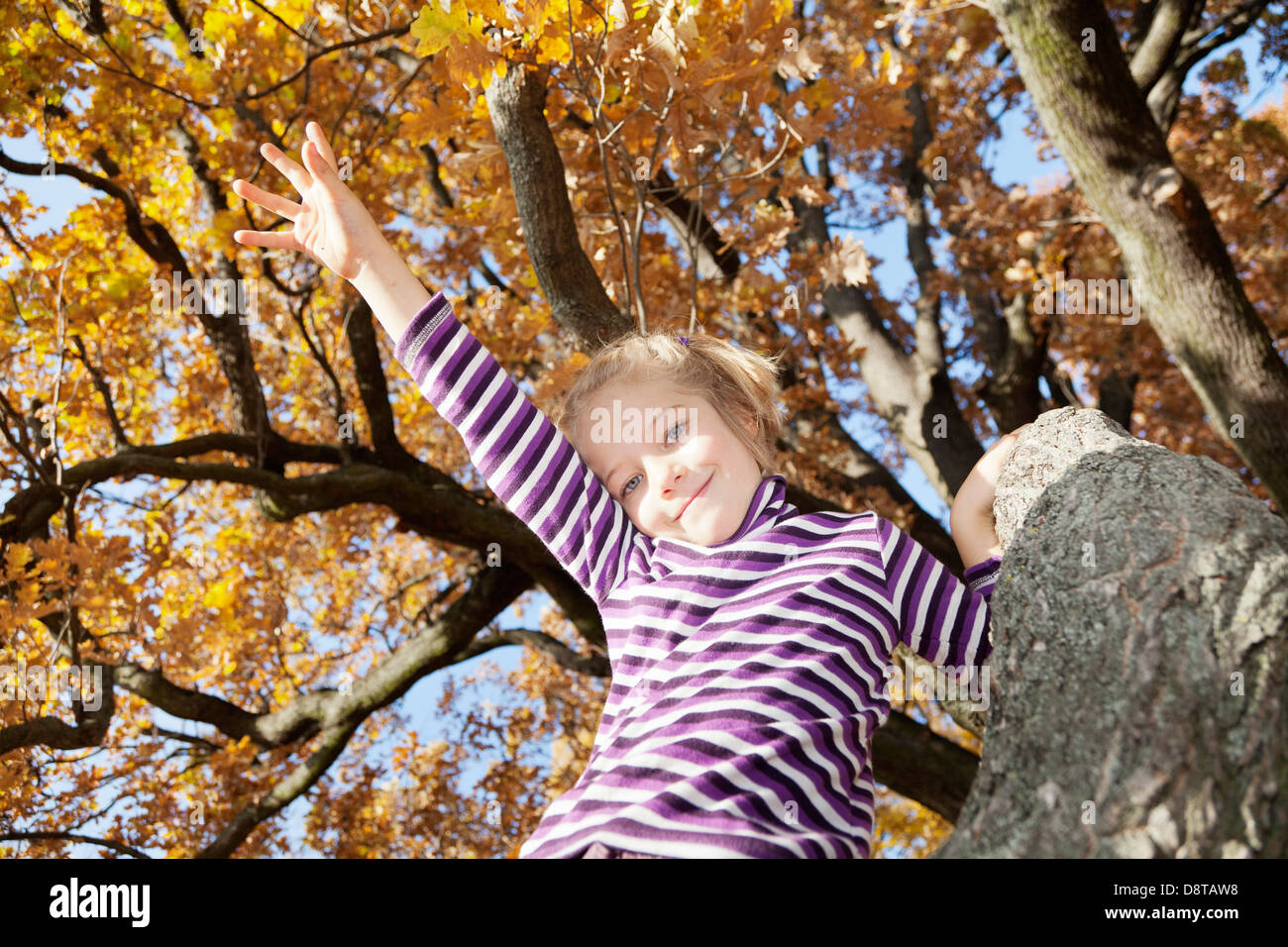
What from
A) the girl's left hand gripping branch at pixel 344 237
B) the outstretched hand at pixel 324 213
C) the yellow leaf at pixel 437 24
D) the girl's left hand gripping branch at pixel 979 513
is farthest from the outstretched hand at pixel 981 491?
the yellow leaf at pixel 437 24

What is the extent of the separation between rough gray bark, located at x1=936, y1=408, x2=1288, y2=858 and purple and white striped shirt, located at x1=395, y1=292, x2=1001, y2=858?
0.41m

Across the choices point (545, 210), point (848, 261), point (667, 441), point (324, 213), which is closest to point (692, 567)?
point (667, 441)

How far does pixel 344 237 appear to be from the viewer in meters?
2.16

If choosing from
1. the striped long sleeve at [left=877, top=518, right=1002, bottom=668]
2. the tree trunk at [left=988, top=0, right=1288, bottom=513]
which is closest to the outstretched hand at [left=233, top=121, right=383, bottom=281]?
the striped long sleeve at [left=877, top=518, right=1002, bottom=668]

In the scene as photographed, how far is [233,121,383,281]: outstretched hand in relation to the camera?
2.15 metres

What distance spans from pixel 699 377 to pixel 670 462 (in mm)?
326

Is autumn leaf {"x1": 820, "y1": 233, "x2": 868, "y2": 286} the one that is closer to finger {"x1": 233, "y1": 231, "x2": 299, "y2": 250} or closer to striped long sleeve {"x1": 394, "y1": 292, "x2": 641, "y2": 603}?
striped long sleeve {"x1": 394, "y1": 292, "x2": 641, "y2": 603}

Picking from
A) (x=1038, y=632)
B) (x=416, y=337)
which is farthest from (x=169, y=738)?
(x=1038, y=632)

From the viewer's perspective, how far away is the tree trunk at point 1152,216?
4.09 m

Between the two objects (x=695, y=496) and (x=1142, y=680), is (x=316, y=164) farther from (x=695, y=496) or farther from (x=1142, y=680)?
(x=1142, y=680)

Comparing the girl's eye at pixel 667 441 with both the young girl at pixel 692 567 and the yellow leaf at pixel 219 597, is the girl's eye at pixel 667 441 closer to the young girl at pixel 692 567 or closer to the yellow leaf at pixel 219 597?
the young girl at pixel 692 567

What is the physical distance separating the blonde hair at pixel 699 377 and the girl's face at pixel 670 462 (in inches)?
2.3
